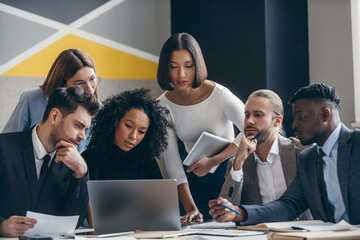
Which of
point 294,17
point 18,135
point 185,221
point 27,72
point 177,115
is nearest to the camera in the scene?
point 18,135

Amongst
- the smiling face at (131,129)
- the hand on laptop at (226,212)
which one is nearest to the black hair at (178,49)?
the smiling face at (131,129)

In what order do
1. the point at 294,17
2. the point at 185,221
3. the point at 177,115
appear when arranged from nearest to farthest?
the point at 185,221
the point at 177,115
the point at 294,17

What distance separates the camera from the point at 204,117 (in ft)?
10.2

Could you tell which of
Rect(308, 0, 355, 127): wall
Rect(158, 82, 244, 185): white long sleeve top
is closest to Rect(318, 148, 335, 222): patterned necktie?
Rect(158, 82, 244, 185): white long sleeve top

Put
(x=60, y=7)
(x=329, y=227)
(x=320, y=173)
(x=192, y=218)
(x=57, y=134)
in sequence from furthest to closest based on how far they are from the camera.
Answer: (x=60, y=7)
(x=192, y=218)
(x=57, y=134)
(x=320, y=173)
(x=329, y=227)

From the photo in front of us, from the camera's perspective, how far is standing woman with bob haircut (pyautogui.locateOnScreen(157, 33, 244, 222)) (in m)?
3.00

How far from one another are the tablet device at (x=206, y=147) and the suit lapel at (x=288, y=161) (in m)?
0.34

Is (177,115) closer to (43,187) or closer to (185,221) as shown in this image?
(185,221)

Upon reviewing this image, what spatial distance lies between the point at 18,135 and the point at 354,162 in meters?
1.50

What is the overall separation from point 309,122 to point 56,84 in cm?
144

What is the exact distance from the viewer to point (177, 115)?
3.14 m

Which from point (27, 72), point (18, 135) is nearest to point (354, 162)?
point (18, 135)

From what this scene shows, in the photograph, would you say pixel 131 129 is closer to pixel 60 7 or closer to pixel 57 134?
pixel 57 134

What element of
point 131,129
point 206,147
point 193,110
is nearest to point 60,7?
point 193,110
